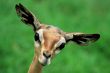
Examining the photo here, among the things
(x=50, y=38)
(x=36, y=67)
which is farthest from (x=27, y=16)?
(x=50, y=38)

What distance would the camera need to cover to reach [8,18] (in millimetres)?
12195

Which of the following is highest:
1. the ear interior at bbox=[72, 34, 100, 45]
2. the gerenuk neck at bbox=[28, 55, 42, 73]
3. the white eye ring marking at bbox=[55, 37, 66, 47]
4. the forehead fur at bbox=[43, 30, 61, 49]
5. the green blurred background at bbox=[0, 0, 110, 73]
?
the forehead fur at bbox=[43, 30, 61, 49]

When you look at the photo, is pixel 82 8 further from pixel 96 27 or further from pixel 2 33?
pixel 2 33

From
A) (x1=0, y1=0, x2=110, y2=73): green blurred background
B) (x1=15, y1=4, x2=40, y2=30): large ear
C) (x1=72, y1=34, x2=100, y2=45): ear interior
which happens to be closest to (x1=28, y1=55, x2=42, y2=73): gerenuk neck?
(x1=15, y1=4, x2=40, y2=30): large ear

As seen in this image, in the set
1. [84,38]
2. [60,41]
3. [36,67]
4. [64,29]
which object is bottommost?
[64,29]

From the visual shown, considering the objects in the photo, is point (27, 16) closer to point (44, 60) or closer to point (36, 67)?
point (36, 67)

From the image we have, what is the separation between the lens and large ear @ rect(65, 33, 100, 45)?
29.6 ft

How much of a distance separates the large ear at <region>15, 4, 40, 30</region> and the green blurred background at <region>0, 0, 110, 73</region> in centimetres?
252

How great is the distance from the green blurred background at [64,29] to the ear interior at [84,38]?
2.54 meters

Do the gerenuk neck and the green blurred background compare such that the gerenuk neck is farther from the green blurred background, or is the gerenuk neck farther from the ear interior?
the green blurred background

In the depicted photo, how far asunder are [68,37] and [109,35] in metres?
5.53

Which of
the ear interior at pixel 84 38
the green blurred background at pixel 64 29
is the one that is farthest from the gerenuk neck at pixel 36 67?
the green blurred background at pixel 64 29

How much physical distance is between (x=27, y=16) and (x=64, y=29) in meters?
4.44

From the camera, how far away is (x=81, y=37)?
916 centimetres
